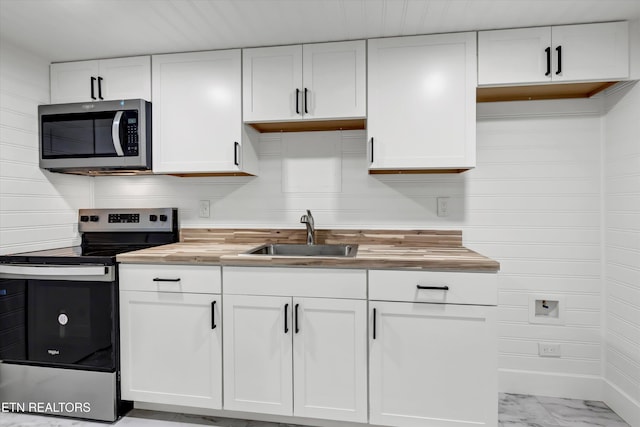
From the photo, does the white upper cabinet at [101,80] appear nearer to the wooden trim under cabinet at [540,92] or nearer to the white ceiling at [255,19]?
the white ceiling at [255,19]

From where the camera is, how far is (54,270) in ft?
6.34

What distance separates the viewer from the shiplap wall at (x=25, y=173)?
2078 mm

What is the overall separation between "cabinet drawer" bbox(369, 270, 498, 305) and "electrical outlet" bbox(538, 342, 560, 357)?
87cm

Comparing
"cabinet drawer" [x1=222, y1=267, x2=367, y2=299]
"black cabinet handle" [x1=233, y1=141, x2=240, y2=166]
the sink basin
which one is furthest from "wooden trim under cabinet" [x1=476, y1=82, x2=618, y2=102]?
"black cabinet handle" [x1=233, y1=141, x2=240, y2=166]

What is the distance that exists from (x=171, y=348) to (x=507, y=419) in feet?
6.03

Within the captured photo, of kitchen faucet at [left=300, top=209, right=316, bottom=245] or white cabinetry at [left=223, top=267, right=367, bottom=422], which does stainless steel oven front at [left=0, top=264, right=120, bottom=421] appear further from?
kitchen faucet at [left=300, top=209, right=316, bottom=245]

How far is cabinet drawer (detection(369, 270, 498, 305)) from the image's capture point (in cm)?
168

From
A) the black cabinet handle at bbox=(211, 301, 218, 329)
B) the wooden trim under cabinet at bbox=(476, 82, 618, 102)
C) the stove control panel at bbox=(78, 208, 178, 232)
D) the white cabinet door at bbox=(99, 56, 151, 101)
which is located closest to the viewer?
the black cabinet handle at bbox=(211, 301, 218, 329)

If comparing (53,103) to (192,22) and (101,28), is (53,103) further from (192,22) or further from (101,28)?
(192,22)

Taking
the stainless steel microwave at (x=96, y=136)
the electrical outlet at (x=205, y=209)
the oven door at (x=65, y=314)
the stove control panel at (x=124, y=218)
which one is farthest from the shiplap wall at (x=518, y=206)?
the oven door at (x=65, y=314)

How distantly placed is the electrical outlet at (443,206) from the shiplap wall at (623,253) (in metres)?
0.89

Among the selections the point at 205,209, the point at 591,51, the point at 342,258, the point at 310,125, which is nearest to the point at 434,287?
the point at 342,258

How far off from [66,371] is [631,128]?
10.7 feet

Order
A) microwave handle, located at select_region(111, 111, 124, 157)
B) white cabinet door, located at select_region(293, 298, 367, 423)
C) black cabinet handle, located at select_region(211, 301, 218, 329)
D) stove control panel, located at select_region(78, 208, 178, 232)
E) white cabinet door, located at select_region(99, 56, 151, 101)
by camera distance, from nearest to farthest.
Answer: white cabinet door, located at select_region(293, 298, 367, 423), black cabinet handle, located at select_region(211, 301, 218, 329), microwave handle, located at select_region(111, 111, 124, 157), white cabinet door, located at select_region(99, 56, 151, 101), stove control panel, located at select_region(78, 208, 178, 232)
